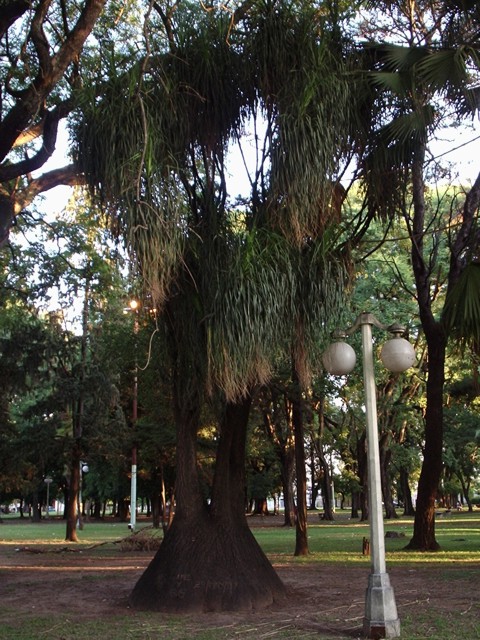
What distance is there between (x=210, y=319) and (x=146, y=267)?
3.38ft

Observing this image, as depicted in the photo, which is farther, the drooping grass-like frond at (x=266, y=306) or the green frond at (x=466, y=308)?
the green frond at (x=466, y=308)

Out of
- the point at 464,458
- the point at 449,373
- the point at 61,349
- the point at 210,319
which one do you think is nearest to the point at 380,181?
the point at 210,319

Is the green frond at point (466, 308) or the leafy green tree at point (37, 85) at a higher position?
the leafy green tree at point (37, 85)

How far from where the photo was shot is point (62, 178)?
1378cm

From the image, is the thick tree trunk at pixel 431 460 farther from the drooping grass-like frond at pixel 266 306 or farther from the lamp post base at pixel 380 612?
the lamp post base at pixel 380 612

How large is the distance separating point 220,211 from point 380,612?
554 cm

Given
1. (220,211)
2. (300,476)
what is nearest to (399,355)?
(220,211)

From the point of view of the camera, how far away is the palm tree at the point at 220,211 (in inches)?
338

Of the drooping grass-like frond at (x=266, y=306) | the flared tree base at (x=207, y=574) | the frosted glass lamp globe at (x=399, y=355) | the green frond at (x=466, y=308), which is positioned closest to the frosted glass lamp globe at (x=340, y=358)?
the frosted glass lamp globe at (x=399, y=355)

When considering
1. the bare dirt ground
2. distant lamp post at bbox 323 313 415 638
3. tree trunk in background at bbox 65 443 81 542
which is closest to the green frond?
distant lamp post at bbox 323 313 415 638

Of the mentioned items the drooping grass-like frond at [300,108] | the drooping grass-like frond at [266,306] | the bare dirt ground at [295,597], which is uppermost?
the drooping grass-like frond at [300,108]

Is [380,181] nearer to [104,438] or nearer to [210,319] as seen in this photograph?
[210,319]

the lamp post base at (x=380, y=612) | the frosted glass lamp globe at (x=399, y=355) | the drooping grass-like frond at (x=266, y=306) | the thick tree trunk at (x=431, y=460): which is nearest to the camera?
the lamp post base at (x=380, y=612)

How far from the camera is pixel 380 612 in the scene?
24.4ft
